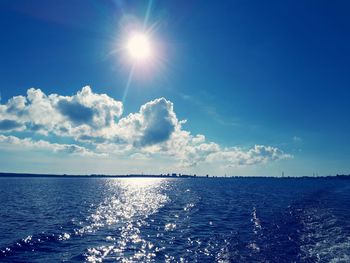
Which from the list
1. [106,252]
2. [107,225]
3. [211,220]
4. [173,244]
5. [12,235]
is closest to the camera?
[106,252]

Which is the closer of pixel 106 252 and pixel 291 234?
pixel 106 252

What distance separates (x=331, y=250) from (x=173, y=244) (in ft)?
52.1

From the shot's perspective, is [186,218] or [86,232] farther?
[186,218]

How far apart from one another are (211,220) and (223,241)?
50.4 ft

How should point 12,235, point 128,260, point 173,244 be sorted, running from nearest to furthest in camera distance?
point 128,260 < point 173,244 < point 12,235

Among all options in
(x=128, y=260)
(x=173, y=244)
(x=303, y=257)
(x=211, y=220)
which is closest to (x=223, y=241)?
(x=173, y=244)

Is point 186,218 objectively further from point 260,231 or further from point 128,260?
point 128,260

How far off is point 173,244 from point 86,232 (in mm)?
12330

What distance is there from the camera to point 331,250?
103 ft

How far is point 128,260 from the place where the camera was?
28.8 meters

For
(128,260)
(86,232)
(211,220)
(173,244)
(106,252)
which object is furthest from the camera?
(211,220)

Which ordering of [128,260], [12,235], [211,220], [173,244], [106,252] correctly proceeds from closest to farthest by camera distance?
[128,260] → [106,252] → [173,244] → [12,235] → [211,220]

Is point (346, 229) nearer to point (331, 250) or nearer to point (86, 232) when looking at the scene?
point (331, 250)

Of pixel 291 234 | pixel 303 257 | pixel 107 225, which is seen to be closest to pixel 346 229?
pixel 291 234
